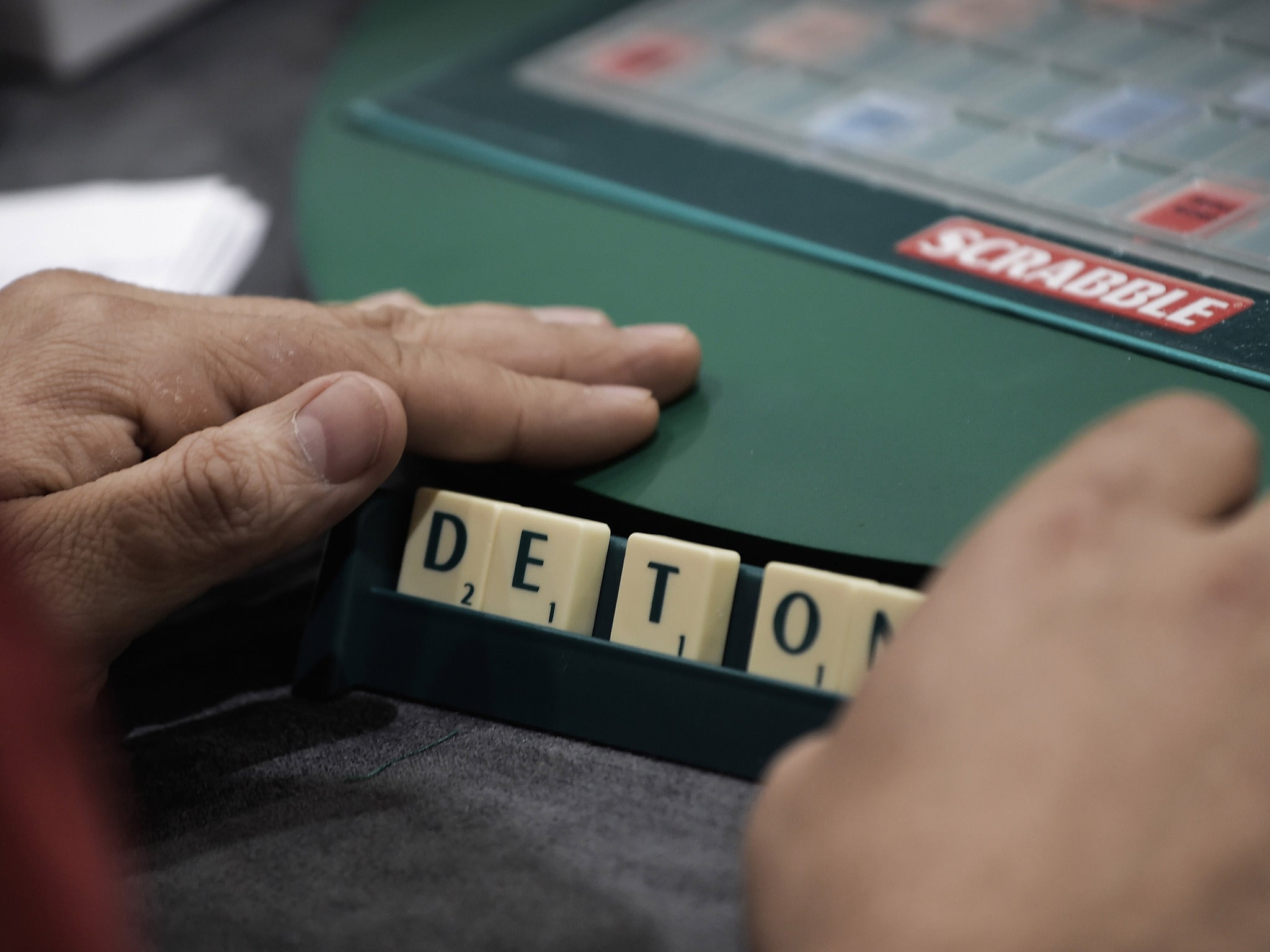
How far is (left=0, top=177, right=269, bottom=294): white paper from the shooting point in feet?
3.93

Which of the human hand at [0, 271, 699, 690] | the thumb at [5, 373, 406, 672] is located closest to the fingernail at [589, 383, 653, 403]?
the human hand at [0, 271, 699, 690]

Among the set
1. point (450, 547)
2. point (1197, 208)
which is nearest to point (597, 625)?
point (450, 547)

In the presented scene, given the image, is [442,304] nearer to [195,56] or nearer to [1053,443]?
[1053,443]

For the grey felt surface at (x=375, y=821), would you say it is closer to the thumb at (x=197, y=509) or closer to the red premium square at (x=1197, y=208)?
the thumb at (x=197, y=509)

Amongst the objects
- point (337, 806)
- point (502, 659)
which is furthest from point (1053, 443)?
point (337, 806)

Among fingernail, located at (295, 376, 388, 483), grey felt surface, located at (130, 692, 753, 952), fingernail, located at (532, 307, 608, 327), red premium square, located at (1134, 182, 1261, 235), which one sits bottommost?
grey felt surface, located at (130, 692, 753, 952)

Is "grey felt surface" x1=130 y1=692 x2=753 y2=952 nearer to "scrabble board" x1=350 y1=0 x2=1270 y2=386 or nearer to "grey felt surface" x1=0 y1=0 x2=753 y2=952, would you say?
"grey felt surface" x1=0 y1=0 x2=753 y2=952

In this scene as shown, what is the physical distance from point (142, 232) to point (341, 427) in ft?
2.28

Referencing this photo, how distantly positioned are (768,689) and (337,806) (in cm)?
23

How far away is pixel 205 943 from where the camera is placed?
58 centimetres

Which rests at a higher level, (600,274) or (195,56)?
(195,56)

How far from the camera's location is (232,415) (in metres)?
0.77

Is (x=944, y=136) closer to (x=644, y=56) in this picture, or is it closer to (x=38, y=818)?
(x=644, y=56)

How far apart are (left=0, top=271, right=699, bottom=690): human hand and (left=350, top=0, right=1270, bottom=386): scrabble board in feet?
0.82
